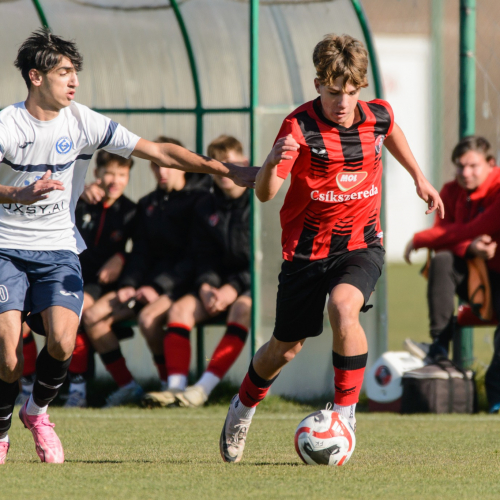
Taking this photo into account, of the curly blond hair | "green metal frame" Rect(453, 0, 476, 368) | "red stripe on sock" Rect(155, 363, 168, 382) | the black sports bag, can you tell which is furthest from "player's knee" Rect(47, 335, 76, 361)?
"green metal frame" Rect(453, 0, 476, 368)

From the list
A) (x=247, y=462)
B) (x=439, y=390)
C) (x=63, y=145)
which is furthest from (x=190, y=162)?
(x=439, y=390)

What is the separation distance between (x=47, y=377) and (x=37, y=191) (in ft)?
3.16

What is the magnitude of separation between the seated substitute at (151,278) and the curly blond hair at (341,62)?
2.82 meters

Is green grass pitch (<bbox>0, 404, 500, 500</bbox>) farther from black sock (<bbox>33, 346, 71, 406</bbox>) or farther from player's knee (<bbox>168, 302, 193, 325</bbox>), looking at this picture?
player's knee (<bbox>168, 302, 193, 325</bbox>)

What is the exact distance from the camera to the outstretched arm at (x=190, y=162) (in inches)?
173

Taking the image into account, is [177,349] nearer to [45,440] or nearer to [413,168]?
[45,440]

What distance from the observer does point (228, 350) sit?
6.58 m

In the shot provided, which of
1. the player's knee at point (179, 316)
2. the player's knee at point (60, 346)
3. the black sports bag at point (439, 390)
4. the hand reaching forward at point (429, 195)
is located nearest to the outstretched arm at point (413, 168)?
the hand reaching forward at point (429, 195)

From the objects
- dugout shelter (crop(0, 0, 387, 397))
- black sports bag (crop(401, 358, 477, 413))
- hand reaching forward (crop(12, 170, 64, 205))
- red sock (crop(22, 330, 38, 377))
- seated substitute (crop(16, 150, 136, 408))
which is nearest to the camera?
hand reaching forward (crop(12, 170, 64, 205))

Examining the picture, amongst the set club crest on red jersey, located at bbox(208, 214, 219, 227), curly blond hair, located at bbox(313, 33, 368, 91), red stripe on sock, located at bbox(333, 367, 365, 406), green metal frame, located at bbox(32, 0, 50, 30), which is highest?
green metal frame, located at bbox(32, 0, 50, 30)

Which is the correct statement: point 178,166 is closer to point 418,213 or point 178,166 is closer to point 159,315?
point 159,315

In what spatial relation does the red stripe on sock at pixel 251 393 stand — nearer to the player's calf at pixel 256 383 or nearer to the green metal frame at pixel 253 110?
the player's calf at pixel 256 383

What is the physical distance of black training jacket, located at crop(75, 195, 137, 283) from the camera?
716 cm

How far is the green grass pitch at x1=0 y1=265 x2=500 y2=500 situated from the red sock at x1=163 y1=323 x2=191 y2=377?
36 centimetres
